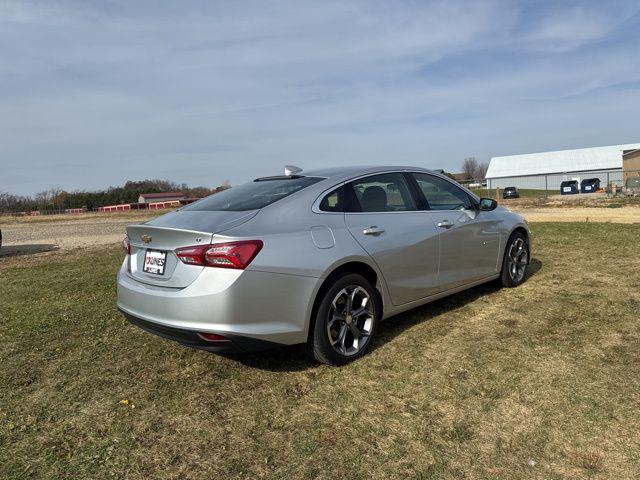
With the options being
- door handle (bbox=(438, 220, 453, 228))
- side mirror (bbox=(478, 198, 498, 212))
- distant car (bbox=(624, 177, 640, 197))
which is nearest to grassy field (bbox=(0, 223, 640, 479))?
door handle (bbox=(438, 220, 453, 228))

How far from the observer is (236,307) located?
307 centimetres

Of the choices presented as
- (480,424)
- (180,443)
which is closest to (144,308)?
(180,443)

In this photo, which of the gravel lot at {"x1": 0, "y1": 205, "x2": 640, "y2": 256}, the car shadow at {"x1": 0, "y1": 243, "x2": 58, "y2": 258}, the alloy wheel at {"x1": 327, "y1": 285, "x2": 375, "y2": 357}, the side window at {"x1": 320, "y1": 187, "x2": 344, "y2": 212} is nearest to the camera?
the alloy wheel at {"x1": 327, "y1": 285, "x2": 375, "y2": 357}

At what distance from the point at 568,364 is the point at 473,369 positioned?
67 centimetres

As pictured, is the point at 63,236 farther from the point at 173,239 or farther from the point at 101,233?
the point at 173,239

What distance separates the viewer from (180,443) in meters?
2.73

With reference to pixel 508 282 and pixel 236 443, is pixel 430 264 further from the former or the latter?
pixel 236 443

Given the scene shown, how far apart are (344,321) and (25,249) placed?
1326 centimetres

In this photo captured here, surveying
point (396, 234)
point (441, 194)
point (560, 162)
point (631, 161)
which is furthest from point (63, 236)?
point (560, 162)

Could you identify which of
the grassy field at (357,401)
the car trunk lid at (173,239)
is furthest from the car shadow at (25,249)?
the car trunk lid at (173,239)

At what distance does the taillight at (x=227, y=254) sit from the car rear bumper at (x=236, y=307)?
0.05 meters

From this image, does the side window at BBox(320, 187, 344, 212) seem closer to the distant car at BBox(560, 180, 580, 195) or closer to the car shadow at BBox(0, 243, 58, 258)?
the car shadow at BBox(0, 243, 58, 258)

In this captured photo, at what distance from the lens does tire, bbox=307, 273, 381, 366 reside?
3469 mm

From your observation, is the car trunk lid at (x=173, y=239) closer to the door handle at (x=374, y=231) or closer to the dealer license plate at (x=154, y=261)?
the dealer license plate at (x=154, y=261)
